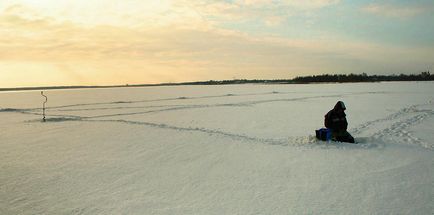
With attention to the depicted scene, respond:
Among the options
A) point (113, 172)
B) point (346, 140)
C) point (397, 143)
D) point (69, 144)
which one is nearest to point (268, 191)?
point (113, 172)

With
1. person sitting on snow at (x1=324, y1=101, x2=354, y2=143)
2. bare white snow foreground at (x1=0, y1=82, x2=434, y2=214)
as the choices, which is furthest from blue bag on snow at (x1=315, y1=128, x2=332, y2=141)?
bare white snow foreground at (x1=0, y1=82, x2=434, y2=214)

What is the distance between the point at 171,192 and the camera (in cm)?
490

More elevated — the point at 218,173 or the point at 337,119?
the point at 337,119

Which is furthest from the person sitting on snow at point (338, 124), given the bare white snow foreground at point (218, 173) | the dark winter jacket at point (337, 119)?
the bare white snow foreground at point (218, 173)

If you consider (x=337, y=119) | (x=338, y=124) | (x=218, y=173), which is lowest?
(x=218, y=173)

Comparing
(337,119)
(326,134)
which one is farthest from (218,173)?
(337,119)

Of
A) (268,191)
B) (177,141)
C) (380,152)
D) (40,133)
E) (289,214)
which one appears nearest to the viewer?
(289,214)

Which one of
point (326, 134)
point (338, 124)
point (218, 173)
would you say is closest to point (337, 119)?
point (338, 124)

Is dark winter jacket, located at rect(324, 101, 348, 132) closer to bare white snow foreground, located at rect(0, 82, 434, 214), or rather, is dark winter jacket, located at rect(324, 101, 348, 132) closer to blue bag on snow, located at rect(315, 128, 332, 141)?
blue bag on snow, located at rect(315, 128, 332, 141)

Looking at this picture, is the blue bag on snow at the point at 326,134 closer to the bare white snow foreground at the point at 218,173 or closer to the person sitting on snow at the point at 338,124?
the person sitting on snow at the point at 338,124

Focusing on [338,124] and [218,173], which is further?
[338,124]

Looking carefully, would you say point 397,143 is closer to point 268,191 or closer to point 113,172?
point 268,191

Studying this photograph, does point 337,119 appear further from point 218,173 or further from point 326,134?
point 218,173

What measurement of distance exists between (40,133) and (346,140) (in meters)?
9.44
